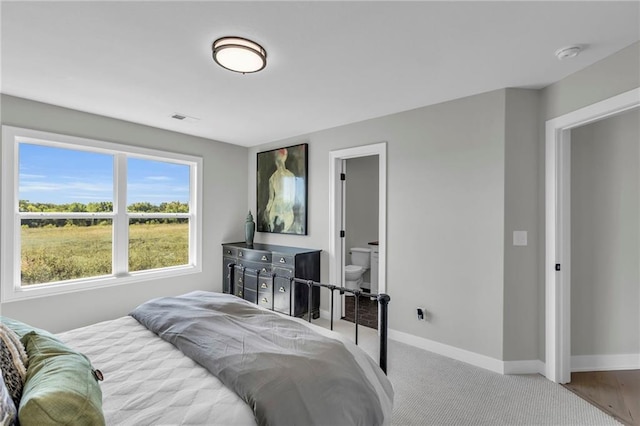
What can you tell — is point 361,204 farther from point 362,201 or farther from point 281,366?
point 281,366

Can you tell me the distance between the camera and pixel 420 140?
3123 millimetres

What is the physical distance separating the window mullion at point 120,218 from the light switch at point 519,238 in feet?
13.7

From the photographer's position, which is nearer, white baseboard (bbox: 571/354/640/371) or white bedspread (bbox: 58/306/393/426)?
white bedspread (bbox: 58/306/393/426)

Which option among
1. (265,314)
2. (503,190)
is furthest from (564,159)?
(265,314)

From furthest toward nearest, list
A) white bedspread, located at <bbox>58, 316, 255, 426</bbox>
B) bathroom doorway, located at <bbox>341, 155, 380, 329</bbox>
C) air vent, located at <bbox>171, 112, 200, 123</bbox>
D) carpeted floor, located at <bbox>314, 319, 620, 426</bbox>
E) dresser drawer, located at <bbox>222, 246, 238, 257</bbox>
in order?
1. bathroom doorway, located at <bbox>341, 155, 380, 329</bbox>
2. dresser drawer, located at <bbox>222, 246, 238, 257</bbox>
3. air vent, located at <bbox>171, 112, 200, 123</bbox>
4. carpeted floor, located at <bbox>314, 319, 620, 426</bbox>
5. white bedspread, located at <bbox>58, 316, 255, 426</bbox>

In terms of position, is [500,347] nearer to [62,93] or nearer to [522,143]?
[522,143]

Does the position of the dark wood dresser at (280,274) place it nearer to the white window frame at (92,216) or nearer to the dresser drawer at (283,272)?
the dresser drawer at (283,272)

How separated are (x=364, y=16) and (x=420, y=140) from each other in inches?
67.0

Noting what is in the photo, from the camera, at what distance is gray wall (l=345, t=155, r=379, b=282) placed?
215 inches

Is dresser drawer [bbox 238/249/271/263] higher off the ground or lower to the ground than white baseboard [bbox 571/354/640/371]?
higher

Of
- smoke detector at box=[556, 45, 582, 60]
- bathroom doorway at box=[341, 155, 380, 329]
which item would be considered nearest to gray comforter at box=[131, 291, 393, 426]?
smoke detector at box=[556, 45, 582, 60]

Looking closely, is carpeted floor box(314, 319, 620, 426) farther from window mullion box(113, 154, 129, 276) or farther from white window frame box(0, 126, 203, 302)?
window mullion box(113, 154, 129, 276)

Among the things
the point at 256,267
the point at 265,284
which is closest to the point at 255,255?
the point at 256,267

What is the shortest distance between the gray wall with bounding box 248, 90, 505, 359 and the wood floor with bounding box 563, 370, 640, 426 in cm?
61
